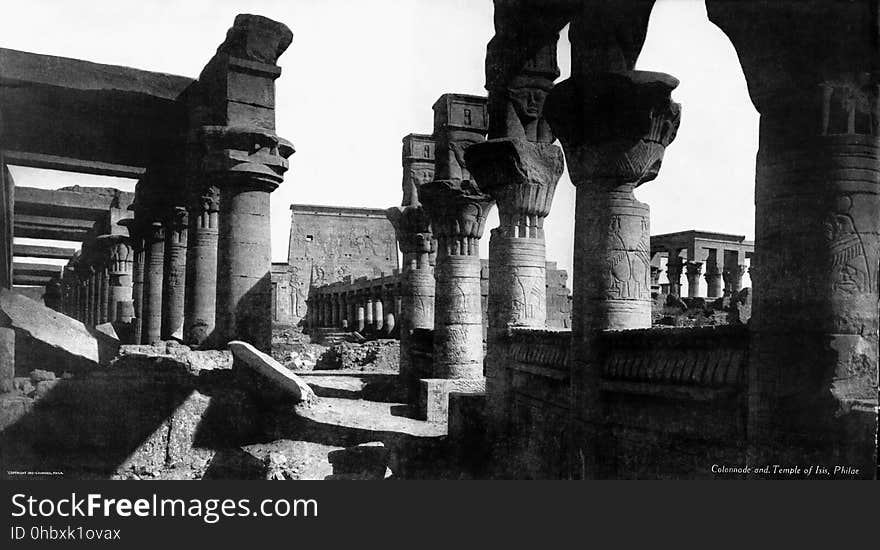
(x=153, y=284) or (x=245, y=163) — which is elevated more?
(x=245, y=163)

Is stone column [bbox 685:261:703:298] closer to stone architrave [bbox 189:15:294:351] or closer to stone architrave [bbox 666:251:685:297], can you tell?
stone architrave [bbox 666:251:685:297]

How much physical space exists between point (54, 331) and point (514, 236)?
7.03 meters

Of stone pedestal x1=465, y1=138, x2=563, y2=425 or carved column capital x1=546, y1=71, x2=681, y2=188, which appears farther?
stone pedestal x1=465, y1=138, x2=563, y2=425

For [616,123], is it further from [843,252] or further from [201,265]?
[201,265]

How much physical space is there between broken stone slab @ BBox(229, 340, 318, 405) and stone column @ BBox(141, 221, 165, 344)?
8.08m

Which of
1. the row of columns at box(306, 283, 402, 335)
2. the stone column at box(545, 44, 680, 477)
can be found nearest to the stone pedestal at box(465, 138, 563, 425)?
the stone column at box(545, 44, 680, 477)

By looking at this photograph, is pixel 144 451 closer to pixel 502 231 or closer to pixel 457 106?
pixel 502 231

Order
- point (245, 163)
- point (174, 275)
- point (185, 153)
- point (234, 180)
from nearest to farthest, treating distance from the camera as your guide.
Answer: point (245, 163), point (234, 180), point (185, 153), point (174, 275)

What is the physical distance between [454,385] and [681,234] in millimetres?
25375

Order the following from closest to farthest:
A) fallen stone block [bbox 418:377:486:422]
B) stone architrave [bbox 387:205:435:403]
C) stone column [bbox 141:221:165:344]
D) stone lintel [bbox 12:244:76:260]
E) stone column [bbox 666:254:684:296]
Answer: fallen stone block [bbox 418:377:486:422] < stone architrave [bbox 387:205:435:403] < stone column [bbox 141:221:165:344] < stone lintel [bbox 12:244:76:260] < stone column [bbox 666:254:684:296]

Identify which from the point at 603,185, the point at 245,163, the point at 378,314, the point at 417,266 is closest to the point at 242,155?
the point at 245,163

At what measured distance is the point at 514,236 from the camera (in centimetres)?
1016

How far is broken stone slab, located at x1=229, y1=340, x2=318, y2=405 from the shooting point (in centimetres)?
982

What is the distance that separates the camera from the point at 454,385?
12758mm
